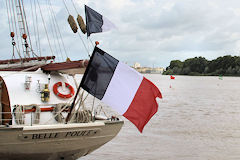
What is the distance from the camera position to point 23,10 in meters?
20.0

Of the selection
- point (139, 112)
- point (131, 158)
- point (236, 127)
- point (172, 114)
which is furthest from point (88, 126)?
point (172, 114)

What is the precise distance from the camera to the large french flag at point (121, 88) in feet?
36.5

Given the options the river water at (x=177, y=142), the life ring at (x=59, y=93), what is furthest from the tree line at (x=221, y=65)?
the life ring at (x=59, y=93)

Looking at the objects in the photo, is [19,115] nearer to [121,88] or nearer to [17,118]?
[17,118]

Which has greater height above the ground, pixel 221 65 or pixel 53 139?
pixel 221 65

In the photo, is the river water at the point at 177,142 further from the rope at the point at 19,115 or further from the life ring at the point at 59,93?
the rope at the point at 19,115

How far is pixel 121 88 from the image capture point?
1118cm

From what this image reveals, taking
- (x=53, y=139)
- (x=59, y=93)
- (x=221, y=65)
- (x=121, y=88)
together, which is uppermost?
(x=221, y=65)

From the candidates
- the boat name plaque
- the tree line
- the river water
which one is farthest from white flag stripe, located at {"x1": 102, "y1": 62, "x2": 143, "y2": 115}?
the tree line

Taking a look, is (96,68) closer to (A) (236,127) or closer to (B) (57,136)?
(B) (57,136)

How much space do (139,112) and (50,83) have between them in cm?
412

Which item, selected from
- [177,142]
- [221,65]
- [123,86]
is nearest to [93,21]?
[123,86]

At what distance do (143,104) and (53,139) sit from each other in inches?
119

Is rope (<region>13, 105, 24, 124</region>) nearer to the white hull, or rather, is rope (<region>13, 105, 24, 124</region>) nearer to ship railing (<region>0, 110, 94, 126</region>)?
ship railing (<region>0, 110, 94, 126</region>)
